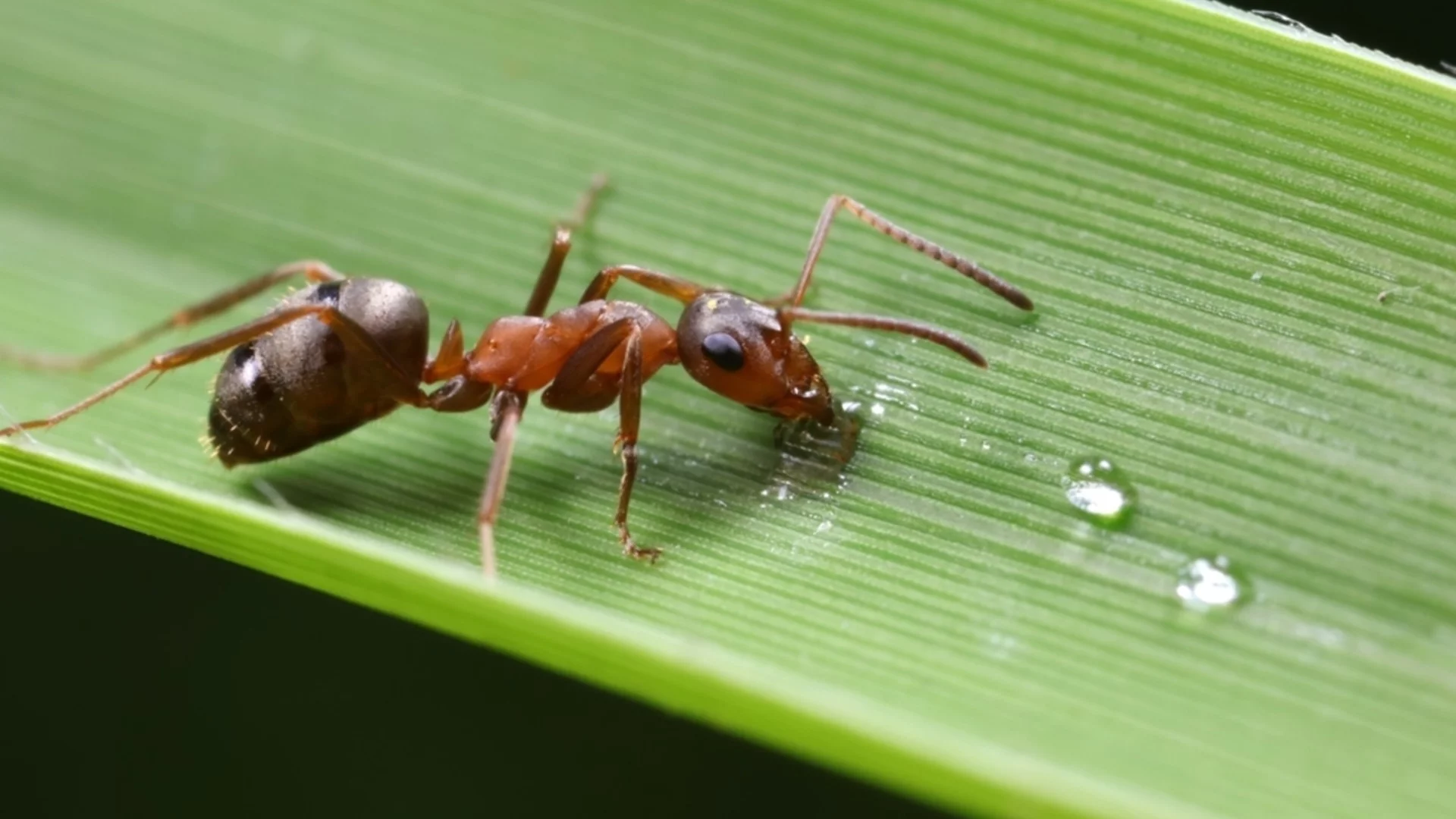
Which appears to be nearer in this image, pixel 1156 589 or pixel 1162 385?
pixel 1156 589

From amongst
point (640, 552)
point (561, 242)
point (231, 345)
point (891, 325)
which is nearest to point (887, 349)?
point (891, 325)

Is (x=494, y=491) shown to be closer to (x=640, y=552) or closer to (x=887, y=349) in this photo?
(x=640, y=552)

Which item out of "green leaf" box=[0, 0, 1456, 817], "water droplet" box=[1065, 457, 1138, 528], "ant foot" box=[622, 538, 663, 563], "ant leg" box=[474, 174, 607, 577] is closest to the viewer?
"green leaf" box=[0, 0, 1456, 817]

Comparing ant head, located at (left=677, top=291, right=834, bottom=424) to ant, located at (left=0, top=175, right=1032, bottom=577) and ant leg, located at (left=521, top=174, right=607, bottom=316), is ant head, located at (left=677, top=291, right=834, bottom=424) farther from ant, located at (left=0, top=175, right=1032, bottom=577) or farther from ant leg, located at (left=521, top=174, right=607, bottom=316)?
ant leg, located at (left=521, top=174, right=607, bottom=316)

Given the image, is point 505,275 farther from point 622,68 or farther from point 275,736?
point 275,736

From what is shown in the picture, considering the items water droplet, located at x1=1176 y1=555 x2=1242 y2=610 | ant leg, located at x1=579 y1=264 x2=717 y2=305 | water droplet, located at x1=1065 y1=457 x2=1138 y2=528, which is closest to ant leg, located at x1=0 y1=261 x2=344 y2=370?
ant leg, located at x1=579 y1=264 x2=717 y2=305

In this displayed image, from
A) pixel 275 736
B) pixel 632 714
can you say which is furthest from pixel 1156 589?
pixel 275 736

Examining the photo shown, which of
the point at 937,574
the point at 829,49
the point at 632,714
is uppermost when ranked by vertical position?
the point at 829,49
